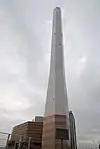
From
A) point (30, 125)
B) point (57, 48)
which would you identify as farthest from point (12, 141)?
point (57, 48)

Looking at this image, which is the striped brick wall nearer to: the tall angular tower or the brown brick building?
the tall angular tower

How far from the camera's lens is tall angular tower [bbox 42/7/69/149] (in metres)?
11.8

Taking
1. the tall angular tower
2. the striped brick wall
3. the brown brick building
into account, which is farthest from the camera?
the brown brick building

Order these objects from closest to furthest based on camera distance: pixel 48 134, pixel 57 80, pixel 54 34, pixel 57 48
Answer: pixel 48 134 < pixel 57 80 < pixel 57 48 < pixel 54 34

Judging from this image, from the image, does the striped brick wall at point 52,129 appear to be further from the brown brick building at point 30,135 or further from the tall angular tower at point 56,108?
the brown brick building at point 30,135

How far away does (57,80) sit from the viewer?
14.5 m

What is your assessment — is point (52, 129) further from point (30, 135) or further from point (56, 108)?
point (30, 135)

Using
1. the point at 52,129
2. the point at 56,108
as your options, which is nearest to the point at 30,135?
the point at 52,129

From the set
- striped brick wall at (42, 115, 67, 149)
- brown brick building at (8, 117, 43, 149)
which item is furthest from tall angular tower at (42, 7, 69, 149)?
brown brick building at (8, 117, 43, 149)

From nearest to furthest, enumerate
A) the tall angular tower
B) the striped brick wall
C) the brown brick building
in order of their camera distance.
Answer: the striped brick wall → the tall angular tower → the brown brick building

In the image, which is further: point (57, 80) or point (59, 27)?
point (59, 27)

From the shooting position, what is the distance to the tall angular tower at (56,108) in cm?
1184

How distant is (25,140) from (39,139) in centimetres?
125

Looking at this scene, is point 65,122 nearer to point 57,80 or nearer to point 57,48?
point 57,80
